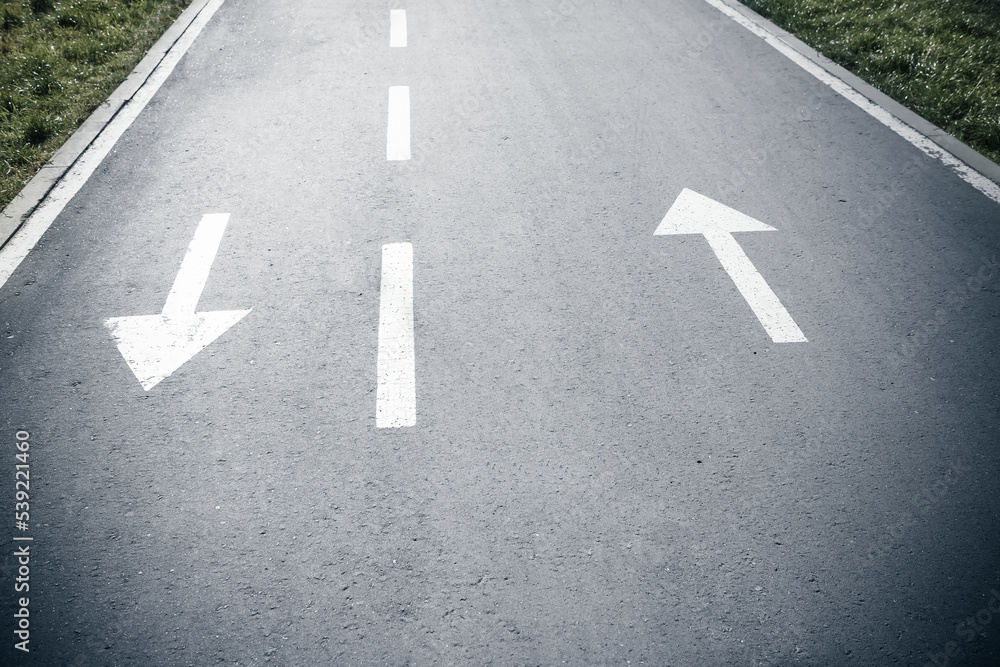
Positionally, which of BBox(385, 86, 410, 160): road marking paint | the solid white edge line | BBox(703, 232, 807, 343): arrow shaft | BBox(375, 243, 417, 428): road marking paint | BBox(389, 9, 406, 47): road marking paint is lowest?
BBox(375, 243, 417, 428): road marking paint

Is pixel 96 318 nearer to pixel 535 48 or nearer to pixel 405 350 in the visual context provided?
pixel 405 350

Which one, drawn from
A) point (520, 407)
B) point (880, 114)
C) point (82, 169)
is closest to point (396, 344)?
point (520, 407)

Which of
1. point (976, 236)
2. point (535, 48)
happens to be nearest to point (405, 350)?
point (976, 236)

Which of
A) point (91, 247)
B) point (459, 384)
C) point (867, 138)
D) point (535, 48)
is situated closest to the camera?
point (459, 384)

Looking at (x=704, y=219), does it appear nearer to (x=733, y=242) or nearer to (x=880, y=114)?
(x=733, y=242)

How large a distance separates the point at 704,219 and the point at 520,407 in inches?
96.8

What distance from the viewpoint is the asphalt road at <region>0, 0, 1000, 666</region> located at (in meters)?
2.81

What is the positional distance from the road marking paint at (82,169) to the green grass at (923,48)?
7757 millimetres

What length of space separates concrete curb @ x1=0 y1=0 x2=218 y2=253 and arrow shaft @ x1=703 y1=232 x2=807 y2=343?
553cm

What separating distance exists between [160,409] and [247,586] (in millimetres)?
1348

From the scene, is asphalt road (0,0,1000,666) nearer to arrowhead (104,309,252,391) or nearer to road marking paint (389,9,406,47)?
arrowhead (104,309,252,391)

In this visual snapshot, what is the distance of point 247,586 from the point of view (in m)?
2.90

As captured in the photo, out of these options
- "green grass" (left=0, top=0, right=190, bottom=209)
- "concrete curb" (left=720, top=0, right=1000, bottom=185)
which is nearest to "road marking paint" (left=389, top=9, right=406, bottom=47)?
"green grass" (left=0, top=0, right=190, bottom=209)

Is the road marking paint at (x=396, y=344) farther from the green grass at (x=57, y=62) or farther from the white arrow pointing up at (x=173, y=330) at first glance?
the green grass at (x=57, y=62)
